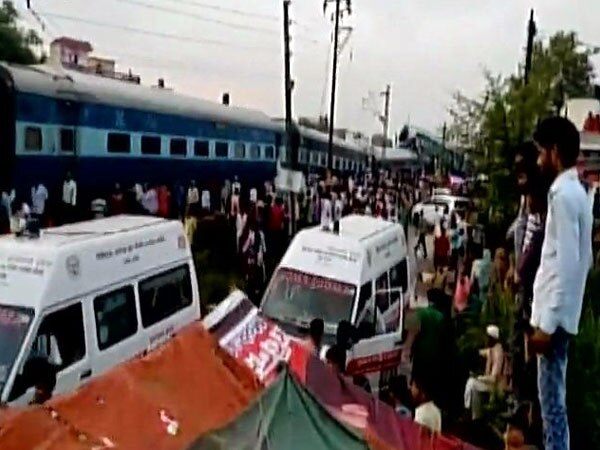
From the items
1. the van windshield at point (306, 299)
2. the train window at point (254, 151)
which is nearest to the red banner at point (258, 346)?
the van windshield at point (306, 299)

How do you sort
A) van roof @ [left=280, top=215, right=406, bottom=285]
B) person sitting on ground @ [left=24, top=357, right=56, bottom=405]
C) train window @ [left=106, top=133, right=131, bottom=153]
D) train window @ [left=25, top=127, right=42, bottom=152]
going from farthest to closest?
1. train window @ [left=106, top=133, right=131, bottom=153]
2. train window @ [left=25, top=127, right=42, bottom=152]
3. van roof @ [left=280, top=215, right=406, bottom=285]
4. person sitting on ground @ [left=24, top=357, right=56, bottom=405]

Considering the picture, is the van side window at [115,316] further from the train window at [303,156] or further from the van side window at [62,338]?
the train window at [303,156]

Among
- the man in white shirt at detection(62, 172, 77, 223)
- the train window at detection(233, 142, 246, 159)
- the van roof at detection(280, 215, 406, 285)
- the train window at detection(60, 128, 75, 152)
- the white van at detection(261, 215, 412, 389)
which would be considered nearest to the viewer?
the white van at detection(261, 215, 412, 389)

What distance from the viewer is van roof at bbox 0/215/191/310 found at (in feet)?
35.9

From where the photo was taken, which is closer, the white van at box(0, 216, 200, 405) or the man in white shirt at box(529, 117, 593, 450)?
the man in white shirt at box(529, 117, 593, 450)

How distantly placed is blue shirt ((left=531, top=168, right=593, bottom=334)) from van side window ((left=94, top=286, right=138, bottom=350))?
6.55 m

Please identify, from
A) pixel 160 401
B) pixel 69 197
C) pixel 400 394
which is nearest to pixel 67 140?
pixel 69 197

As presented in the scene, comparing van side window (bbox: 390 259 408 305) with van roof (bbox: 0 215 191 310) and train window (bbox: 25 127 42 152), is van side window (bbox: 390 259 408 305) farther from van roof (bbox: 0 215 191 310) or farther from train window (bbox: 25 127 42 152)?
train window (bbox: 25 127 42 152)

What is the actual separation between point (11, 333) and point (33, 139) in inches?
490

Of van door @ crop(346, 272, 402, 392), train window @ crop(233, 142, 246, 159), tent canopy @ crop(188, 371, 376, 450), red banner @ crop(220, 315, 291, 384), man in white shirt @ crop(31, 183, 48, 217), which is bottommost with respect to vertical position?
van door @ crop(346, 272, 402, 392)

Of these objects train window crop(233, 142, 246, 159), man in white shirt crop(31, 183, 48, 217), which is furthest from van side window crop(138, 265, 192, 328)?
train window crop(233, 142, 246, 159)

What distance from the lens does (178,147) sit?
3031 cm

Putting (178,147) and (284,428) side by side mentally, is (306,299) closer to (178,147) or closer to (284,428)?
(284,428)

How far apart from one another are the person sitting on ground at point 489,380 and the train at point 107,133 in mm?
12750
